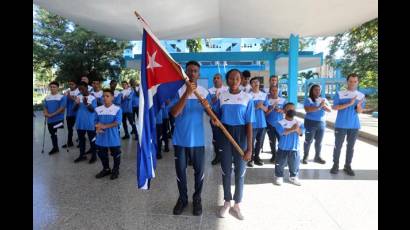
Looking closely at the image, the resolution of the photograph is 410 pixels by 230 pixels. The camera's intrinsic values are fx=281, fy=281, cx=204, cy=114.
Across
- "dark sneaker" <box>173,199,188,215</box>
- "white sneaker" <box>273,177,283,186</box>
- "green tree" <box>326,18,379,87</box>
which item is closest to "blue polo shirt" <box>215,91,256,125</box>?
"dark sneaker" <box>173,199,188,215</box>

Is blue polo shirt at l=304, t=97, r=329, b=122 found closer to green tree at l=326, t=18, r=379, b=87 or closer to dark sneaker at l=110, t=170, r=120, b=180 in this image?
dark sneaker at l=110, t=170, r=120, b=180

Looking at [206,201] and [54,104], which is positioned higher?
[54,104]

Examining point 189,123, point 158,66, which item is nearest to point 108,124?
point 189,123

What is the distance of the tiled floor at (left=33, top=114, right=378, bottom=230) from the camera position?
9.98 feet

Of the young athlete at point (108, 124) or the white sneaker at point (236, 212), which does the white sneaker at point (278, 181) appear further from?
the young athlete at point (108, 124)

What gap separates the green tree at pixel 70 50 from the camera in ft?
53.0

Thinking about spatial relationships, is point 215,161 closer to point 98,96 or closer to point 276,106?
point 276,106

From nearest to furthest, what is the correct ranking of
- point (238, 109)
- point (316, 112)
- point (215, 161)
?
point (238, 109)
point (316, 112)
point (215, 161)

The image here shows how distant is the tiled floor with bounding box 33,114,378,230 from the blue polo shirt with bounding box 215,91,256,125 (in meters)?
1.10

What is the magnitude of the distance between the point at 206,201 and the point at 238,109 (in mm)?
1329

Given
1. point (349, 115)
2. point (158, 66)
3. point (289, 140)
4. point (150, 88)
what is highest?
point (158, 66)

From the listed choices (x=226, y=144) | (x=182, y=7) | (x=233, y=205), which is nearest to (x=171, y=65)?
(x=226, y=144)

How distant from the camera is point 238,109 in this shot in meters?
3.08

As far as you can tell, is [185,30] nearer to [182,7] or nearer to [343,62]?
[182,7]
